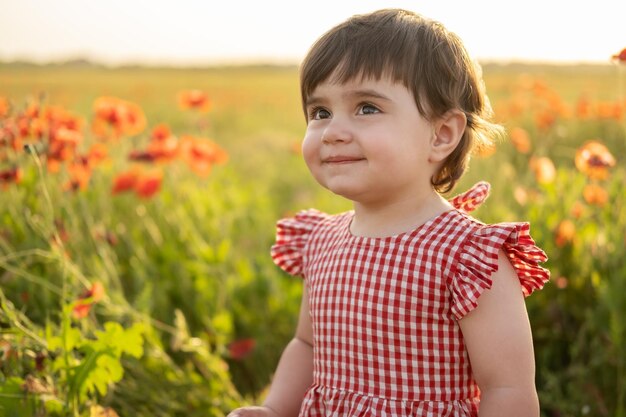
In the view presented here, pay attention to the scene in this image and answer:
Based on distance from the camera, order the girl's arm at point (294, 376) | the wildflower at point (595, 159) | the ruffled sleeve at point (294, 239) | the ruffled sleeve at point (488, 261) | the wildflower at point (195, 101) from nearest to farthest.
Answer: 1. the ruffled sleeve at point (488, 261)
2. the girl's arm at point (294, 376)
3. the ruffled sleeve at point (294, 239)
4. the wildflower at point (595, 159)
5. the wildflower at point (195, 101)

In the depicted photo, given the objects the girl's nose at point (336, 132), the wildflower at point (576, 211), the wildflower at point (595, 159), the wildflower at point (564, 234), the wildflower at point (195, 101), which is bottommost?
the wildflower at point (564, 234)

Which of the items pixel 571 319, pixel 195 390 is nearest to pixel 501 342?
pixel 195 390

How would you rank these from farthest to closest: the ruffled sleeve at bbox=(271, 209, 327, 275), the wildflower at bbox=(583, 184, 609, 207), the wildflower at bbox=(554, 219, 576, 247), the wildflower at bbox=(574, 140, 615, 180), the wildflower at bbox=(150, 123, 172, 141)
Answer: the wildflower at bbox=(150, 123, 172, 141) < the wildflower at bbox=(583, 184, 609, 207) < the wildflower at bbox=(554, 219, 576, 247) < the wildflower at bbox=(574, 140, 615, 180) < the ruffled sleeve at bbox=(271, 209, 327, 275)

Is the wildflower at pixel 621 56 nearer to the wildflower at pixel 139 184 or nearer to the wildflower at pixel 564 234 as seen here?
the wildflower at pixel 564 234

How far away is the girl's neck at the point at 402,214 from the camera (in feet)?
5.40

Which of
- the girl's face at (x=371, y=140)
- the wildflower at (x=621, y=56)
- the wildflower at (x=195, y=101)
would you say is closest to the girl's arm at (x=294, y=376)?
the girl's face at (x=371, y=140)

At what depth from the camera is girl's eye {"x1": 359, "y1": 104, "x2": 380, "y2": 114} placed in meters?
1.57

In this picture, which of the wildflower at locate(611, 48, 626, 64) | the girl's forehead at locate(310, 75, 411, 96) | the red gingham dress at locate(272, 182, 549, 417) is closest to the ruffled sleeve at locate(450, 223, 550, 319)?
the red gingham dress at locate(272, 182, 549, 417)

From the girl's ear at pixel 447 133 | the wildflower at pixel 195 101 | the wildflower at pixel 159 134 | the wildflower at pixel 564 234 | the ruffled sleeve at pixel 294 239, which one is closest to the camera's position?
the girl's ear at pixel 447 133

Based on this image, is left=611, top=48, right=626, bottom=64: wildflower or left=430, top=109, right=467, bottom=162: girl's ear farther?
left=611, top=48, right=626, bottom=64: wildflower

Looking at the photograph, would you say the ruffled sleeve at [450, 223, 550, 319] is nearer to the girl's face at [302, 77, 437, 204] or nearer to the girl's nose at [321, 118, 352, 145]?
the girl's face at [302, 77, 437, 204]

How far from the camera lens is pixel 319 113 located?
168 centimetres

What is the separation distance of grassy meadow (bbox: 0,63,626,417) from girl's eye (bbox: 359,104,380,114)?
0.73 m

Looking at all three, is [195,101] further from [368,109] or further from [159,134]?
[368,109]
